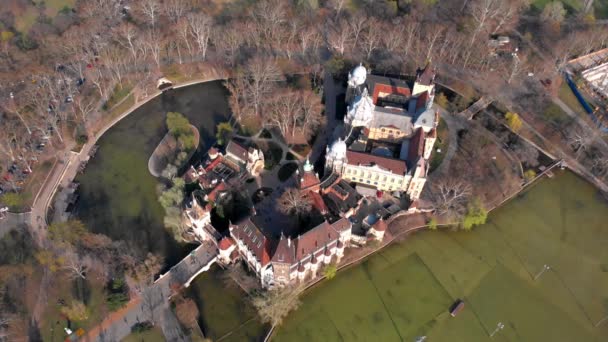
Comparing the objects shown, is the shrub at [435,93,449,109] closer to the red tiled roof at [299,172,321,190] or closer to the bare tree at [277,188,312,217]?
the red tiled roof at [299,172,321,190]

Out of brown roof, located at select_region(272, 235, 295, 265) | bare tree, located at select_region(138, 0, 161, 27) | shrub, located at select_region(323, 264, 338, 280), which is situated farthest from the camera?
bare tree, located at select_region(138, 0, 161, 27)

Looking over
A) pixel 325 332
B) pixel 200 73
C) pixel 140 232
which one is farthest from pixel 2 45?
pixel 325 332

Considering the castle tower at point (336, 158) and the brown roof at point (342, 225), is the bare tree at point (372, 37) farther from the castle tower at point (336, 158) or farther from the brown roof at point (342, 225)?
the brown roof at point (342, 225)

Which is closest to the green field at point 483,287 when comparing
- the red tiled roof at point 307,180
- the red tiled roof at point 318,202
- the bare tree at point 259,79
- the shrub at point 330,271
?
the shrub at point 330,271

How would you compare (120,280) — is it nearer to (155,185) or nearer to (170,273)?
(170,273)

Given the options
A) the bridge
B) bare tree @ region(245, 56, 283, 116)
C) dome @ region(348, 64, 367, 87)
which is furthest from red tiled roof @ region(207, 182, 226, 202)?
the bridge

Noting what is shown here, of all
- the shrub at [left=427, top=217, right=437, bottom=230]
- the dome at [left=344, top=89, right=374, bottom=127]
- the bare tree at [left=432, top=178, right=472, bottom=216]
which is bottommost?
the shrub at [left=427, top=217, right=437, bottom=230]
